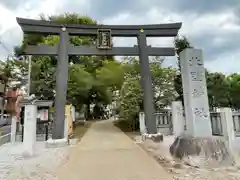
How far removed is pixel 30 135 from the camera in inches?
301

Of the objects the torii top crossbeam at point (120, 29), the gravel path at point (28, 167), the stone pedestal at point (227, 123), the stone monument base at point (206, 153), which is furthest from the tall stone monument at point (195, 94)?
the torii top crossbeam at point (120, 29)

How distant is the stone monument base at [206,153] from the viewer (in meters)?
5.42

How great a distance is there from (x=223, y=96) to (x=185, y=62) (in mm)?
16932

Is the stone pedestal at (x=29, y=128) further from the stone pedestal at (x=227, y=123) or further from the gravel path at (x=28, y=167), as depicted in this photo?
the stone pedestal at (x=227, y=123)

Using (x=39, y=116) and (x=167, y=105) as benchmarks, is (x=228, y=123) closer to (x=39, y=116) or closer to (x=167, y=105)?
(x=167, y=105)

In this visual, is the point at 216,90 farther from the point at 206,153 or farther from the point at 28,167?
the point at 28,167

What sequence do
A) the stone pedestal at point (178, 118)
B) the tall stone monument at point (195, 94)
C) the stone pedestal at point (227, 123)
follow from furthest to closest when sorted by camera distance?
the stone pedestal at point (178, 118) → the stone pedestal at point (227, 123) → the tall stone monument at point (195, 94)

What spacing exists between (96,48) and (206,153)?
7.87 metres

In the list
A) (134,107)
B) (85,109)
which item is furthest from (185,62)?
(85,109)

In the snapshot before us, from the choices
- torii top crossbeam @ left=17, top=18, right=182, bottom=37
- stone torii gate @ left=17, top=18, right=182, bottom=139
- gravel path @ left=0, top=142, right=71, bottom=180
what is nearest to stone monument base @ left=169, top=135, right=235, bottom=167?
gravel path @ left=0, top=142, right=71, bottom=180

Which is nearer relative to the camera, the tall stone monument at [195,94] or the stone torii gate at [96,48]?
the tall stone monument at [195,94]

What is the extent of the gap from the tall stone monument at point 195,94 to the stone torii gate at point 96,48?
189 inches

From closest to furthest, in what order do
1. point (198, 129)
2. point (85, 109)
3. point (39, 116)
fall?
point (198, 129) < point (39, 116) < point (85, 109)

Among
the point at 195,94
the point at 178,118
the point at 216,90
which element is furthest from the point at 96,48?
the point at 216,90
